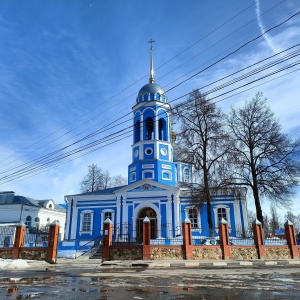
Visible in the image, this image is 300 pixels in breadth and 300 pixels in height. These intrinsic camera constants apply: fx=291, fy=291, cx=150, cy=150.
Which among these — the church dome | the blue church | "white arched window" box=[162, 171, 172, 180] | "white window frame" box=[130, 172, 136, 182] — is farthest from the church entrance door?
the church dome

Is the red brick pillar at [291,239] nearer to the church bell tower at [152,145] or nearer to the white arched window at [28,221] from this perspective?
the church bell tower at [152,145]

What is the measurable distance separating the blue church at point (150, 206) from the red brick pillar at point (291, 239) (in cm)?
433

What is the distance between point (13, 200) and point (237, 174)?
28900 mm

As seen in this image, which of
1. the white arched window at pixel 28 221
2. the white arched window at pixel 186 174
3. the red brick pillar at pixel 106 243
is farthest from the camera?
the white arched window at pixel 186 174

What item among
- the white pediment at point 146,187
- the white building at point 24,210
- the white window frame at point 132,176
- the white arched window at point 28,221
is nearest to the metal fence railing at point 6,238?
the white pediment at point 146,187

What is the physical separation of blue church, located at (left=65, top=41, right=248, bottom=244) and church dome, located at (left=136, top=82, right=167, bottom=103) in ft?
4.52

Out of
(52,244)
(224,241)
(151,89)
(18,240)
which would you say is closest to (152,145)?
(151,89)

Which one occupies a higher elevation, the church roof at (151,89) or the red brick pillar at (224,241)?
the church roof at (151,89)

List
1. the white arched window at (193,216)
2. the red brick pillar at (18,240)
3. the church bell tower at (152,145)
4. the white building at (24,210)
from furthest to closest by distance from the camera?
1. the white building at (24,210)
2. the church bell tower at (152,145)
3. the white arched window at (193,216)
4. the red brick pillar at (18,240)

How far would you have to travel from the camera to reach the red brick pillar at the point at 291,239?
18042 millimetres

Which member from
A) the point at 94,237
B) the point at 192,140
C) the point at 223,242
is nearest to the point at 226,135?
the point at 192,140

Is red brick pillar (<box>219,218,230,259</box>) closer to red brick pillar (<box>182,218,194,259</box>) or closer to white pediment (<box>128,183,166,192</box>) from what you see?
red brick pillar (<box>182,218,194,259</box>)

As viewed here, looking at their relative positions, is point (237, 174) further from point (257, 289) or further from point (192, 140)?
point (257, 289)

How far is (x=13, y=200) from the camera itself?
3672 cm
